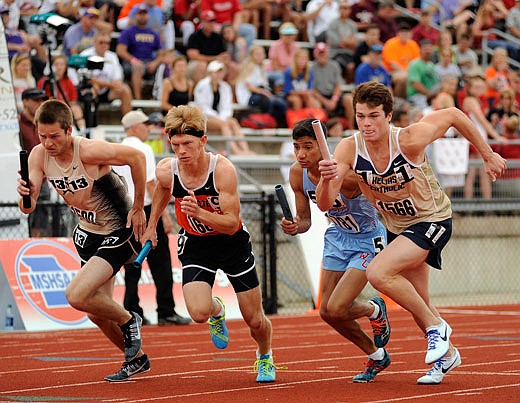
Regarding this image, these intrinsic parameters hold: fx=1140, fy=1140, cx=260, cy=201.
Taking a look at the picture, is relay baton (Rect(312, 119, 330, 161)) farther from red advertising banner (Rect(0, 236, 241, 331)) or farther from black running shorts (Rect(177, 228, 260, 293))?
red advertising banner (Rect(0, 236, 241, 331))

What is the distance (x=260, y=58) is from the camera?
65.1 feet

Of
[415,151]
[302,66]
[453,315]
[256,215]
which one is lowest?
[453,315]

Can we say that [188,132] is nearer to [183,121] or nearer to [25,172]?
[183,121]

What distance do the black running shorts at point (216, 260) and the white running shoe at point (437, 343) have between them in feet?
4.70

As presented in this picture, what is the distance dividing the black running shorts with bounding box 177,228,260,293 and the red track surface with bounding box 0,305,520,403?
0.80 m

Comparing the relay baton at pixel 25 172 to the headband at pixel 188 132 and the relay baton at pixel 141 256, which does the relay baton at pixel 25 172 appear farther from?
the headband at pixel 188 132

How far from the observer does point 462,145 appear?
737 inches

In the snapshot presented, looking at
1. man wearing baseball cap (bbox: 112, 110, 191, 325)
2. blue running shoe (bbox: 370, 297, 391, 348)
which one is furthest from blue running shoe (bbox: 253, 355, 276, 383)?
man wearing baseball cap (bbox: 112, 110, 191, 325)

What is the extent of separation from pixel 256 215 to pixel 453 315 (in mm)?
3217

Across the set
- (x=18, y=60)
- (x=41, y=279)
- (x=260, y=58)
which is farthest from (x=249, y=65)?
(x=41, y=279)

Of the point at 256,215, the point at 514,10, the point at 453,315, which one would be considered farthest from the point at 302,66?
the point at 514,10

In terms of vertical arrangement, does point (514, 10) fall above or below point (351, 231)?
below

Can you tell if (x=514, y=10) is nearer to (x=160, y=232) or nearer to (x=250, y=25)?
(x=250, y=25)

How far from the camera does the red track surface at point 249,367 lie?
7855 millimetres
